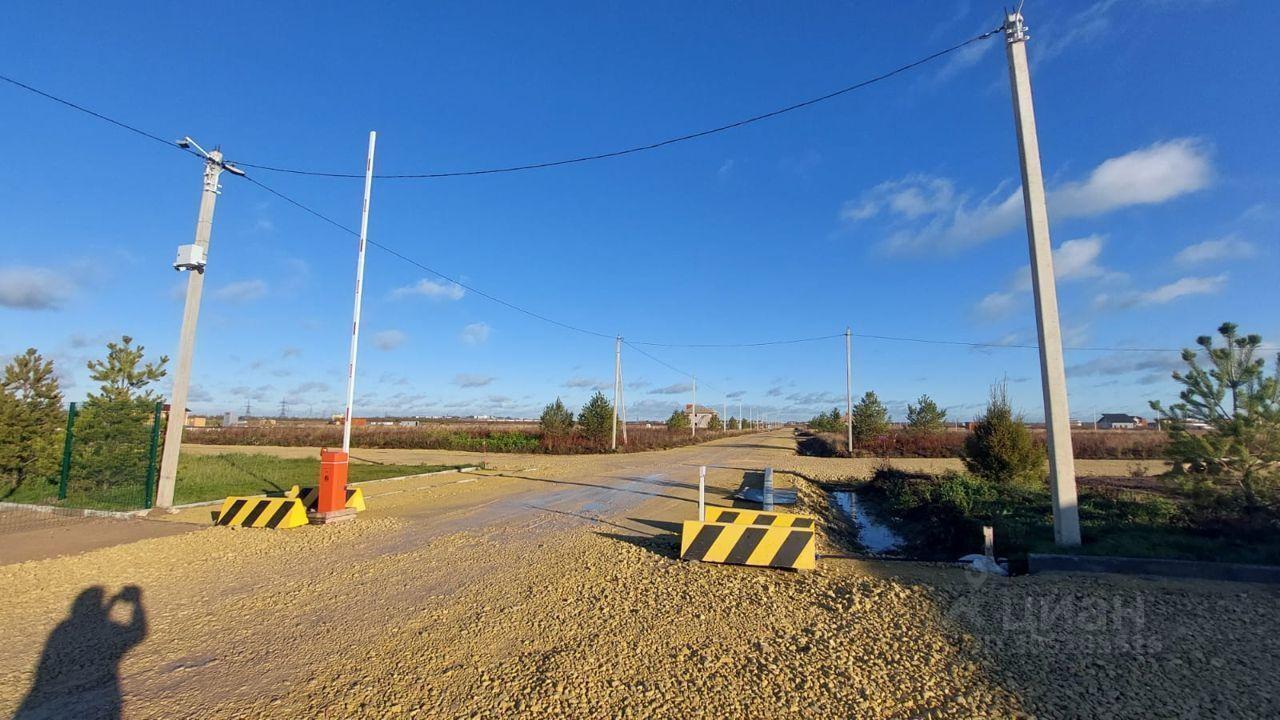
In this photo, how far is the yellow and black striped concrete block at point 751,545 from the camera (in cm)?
693

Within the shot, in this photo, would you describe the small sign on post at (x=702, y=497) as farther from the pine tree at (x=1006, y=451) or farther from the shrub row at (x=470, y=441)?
the shrub row at (x=470, y=441)

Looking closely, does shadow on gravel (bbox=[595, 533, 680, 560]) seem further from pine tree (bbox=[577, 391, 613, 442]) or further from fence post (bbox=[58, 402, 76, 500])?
pine tree (bbox=[577, 391, 613, 442])

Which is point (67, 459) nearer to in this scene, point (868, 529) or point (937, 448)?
point (868, 529)

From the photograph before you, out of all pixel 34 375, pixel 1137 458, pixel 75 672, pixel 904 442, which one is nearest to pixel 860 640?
pixel 75 672

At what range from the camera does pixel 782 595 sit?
19.6ft

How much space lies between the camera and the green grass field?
11.7 m

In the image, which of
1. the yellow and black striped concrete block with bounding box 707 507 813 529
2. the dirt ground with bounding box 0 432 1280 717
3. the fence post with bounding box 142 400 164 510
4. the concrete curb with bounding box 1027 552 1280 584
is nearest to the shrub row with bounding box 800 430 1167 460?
the yellow and black striped concrete block with bounding box 707 507 813 529

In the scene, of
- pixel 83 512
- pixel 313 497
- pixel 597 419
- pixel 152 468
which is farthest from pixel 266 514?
pixel 597 419

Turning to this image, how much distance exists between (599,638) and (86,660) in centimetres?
380

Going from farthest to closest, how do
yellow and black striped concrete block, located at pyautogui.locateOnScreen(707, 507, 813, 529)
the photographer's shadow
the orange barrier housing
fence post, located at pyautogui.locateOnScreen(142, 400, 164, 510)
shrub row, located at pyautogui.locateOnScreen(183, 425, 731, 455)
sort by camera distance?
shrub row, located at pyautogui.locateOnScreen(183, 425, 731, 455) < fence post, located at pyautogui.locateOnScreen(142, 400, 164, 510) < the orange barrier housing < yellow and black striped concrete block, located at pyautogui.locateOnScreen(707, 507, 813, 529) < the photographer's shadow

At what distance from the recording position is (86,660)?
441 centimetres

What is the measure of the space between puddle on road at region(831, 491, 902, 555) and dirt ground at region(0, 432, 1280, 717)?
11.9 feet

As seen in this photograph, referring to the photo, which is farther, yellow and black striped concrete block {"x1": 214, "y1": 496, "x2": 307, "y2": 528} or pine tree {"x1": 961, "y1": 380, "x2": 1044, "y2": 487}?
pine tree {"x1": 961, "y1": 380, "x2": 1044, "y2": 487}

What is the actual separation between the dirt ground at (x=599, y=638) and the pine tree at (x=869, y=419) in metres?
35.4
